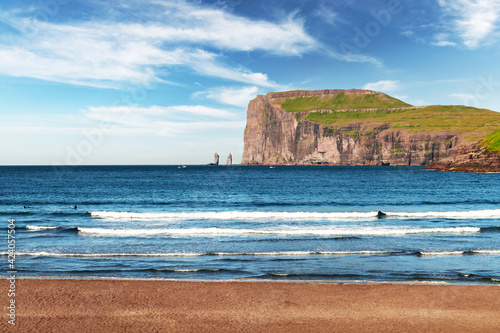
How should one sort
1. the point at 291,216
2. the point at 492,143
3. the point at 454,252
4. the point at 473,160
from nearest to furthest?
the point at 454,252
the point at 291,216
the point at 492,143
the point at 473,160

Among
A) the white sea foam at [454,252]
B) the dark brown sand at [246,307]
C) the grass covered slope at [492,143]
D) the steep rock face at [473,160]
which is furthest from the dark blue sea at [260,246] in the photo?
the grass covered slope at [492,143]

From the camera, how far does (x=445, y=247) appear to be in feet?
67.5

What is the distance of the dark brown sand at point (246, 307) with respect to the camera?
9.90 m

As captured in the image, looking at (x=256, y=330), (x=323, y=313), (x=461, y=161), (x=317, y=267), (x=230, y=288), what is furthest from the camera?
(x=461, y=161)

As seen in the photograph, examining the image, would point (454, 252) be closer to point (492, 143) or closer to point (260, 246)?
point (260, 246)

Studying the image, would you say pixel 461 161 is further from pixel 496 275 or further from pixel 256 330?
pixel 256 330

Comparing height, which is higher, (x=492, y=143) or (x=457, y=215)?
(x=492, y=143)

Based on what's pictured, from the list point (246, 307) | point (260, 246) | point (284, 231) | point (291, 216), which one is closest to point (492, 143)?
point (291, 216)

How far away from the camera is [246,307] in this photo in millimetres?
11297

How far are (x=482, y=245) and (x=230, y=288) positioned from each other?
16612 millimetres

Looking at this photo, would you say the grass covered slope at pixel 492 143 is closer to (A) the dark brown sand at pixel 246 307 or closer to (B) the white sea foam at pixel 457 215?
(B) the white sea foam at pixel 457 215

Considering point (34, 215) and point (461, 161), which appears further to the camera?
point (461, 161)

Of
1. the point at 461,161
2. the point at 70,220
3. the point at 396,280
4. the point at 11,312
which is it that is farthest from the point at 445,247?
the point at 461,161

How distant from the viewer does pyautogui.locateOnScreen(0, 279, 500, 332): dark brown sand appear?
9.90 m
